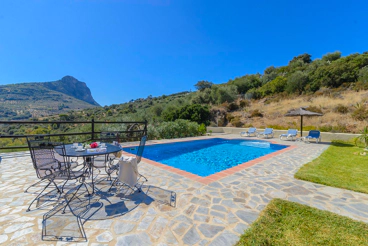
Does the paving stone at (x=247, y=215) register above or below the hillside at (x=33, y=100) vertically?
below

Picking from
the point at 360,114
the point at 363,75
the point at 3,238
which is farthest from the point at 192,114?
the point at 363,75

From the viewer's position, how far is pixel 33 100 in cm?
2566

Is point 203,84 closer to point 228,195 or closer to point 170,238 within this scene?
point 228,195

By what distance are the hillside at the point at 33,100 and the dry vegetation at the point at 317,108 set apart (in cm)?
2313

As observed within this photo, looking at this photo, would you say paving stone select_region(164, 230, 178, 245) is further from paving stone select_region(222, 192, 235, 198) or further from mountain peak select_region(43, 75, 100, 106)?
mountain peak select_region(43, 75, 100, 106)

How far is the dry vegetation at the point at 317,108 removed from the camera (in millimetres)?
11680

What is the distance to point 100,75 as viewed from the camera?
2025 centimetres

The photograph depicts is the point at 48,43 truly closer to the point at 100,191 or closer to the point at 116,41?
the point at 116,41

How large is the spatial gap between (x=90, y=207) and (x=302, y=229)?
8.94ft

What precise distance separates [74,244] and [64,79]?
153 ft

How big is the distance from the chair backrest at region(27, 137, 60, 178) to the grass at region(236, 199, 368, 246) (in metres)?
2.78

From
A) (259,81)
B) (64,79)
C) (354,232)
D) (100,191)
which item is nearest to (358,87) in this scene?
(259,81)

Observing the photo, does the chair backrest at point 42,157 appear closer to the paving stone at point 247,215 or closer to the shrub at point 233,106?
the paving stone at point 247,215

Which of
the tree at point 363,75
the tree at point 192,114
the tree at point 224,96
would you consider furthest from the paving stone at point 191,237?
the tree at point 363,75
